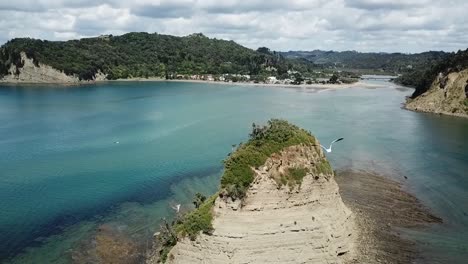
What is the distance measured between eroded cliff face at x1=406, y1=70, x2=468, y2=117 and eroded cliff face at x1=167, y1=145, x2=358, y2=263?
9228 centimetres

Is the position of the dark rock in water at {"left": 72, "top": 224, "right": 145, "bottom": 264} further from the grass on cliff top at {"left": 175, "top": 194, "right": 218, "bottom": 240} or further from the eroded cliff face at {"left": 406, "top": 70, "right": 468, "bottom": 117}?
the eroded cliff face at {"left": 406, "top": 70, "right": 468, "bottom": 117}

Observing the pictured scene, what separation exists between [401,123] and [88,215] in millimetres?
78248

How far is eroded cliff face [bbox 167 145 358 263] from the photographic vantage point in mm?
29344

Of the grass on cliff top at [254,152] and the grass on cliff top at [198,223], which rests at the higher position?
the grass on cliff top at [254,152]

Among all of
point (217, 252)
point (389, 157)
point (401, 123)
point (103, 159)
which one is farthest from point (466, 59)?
point (217, 252)

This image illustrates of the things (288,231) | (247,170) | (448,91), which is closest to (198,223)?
(247,170)

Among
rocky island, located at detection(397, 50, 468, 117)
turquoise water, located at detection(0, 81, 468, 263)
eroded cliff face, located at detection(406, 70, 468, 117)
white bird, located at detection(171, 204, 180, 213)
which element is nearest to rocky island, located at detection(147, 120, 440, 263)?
turquoise water, located at detection(0, 81, 468, 263)

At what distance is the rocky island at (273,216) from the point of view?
2950 centimetres

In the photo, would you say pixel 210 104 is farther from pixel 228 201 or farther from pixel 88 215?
pixel 228 201

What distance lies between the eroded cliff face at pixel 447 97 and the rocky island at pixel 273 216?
90.2 m

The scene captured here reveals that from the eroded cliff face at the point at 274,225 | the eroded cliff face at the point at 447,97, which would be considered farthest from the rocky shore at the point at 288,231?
the eroded cliff face at the point at 447,97

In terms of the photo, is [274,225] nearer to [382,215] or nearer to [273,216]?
[273,216]

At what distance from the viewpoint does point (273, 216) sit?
98.6 feet

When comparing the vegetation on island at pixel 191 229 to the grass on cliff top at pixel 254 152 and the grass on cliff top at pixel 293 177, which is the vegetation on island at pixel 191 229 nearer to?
the grass on cliff top at pixel 254 152
